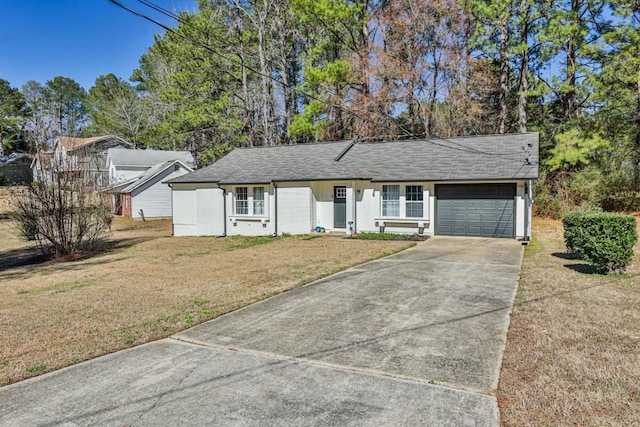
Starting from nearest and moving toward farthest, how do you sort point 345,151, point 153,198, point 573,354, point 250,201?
point 573,354
point 250,201
point 345,151
point 153,198

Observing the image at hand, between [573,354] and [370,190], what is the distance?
12867 mm

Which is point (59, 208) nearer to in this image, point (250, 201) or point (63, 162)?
point (63, 162)

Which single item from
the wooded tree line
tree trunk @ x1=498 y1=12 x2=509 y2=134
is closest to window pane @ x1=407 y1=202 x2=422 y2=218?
the wooded tree line

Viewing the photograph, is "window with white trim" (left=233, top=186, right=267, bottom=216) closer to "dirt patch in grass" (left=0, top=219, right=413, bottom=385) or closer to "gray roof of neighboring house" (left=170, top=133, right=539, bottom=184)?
"gray roof of neighboring house" (left=170, top=133, right=539, bottom=184)

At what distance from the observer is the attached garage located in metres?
14.8

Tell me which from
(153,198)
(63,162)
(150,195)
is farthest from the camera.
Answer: (153,198)

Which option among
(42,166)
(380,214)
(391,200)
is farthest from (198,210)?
(391,200)

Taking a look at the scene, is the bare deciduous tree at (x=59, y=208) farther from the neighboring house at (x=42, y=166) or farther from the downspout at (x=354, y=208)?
the downspout at (x=354, y=208)

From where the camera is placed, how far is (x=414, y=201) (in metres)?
16.3

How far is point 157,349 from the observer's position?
4773mm

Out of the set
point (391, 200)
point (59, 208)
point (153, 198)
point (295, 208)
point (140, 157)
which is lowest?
point (295, 208)

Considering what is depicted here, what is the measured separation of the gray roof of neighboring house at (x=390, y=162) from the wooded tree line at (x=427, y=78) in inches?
104

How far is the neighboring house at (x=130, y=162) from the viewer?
33.8 metres

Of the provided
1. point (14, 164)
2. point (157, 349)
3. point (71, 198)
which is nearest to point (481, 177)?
point (157, 349)
